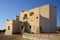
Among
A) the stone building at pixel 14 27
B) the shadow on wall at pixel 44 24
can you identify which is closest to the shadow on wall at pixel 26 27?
the stone building at pixel 14 27

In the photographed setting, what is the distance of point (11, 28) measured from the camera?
100ft

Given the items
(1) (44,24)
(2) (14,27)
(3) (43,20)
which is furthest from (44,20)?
(2) (14,27)

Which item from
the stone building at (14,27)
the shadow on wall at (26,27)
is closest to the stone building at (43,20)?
the shadow on wall at (26,27)

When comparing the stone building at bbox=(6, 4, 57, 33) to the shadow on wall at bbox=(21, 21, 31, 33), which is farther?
the shadow on wall at bbox=(21, 21, 31, 33)

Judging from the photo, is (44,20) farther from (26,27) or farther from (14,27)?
(14,27)

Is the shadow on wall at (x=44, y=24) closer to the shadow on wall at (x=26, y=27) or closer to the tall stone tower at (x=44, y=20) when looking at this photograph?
the tall stone tower at (x=44, y=20)

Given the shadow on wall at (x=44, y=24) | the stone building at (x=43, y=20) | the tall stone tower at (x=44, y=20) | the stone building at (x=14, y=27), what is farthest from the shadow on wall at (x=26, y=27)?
the shadow on wall at (x=44, y=24)

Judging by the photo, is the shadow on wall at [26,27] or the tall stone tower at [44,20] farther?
the shadow on wall at [26,27]

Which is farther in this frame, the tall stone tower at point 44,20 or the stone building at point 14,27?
the stone building at point 14,27

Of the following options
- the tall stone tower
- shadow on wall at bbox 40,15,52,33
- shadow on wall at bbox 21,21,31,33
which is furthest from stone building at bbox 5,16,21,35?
shadow on wall at bbox 40,15,52,33

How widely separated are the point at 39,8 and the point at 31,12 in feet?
10.7

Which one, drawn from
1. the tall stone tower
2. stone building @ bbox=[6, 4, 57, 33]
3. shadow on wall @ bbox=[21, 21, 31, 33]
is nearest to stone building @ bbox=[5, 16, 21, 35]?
shadow on wall @ bbox=[21, 21, 31, 33]

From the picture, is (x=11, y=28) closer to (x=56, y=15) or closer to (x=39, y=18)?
(x=39, y=18)

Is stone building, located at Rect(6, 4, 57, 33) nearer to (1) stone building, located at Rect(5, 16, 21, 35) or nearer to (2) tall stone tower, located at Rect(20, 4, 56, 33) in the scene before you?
(2) tall stone tower, located at Rect(20, 4, 56, 33)
